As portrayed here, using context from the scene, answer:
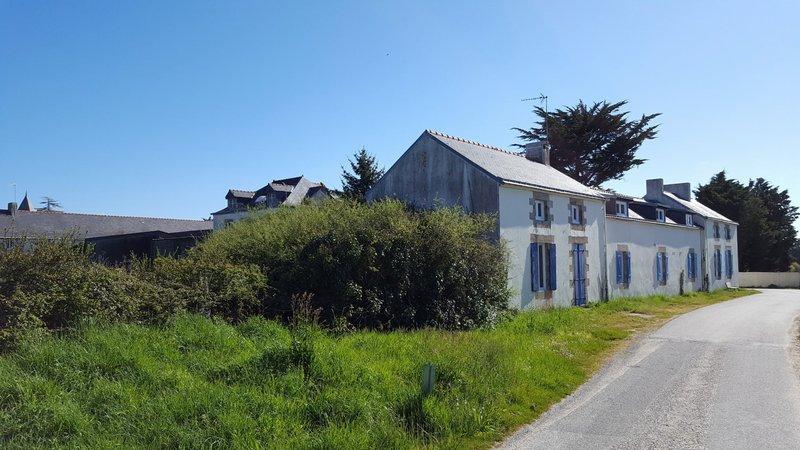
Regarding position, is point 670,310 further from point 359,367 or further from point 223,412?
point 223,412

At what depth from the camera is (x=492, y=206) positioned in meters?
17.8

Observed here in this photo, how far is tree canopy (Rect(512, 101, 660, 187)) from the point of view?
40219 mm

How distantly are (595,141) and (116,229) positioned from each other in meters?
31.8

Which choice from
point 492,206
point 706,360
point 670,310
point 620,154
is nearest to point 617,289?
point 670,310

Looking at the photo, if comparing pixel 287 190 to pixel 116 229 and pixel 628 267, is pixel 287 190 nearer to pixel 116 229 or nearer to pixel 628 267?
pixel 116 229

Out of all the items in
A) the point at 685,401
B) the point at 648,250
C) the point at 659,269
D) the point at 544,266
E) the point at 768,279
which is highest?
the point at 648,250

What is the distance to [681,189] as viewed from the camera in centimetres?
4106

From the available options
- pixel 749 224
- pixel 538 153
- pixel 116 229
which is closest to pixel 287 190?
pixel 116 229

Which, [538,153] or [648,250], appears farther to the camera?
[648,250]

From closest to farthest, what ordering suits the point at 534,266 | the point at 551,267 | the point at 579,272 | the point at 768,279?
1. the point at 534,266
2. the point at 551,267
3. the point at 579,272
4. the point at 768,279

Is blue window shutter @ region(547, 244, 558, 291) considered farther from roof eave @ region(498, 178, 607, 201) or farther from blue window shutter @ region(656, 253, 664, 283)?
blue window shutter @ region(656, 253, 664, 283)

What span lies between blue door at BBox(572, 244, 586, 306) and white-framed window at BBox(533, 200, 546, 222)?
89.1 inches

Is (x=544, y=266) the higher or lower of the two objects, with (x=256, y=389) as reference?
higher

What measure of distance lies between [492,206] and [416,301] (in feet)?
18.3
